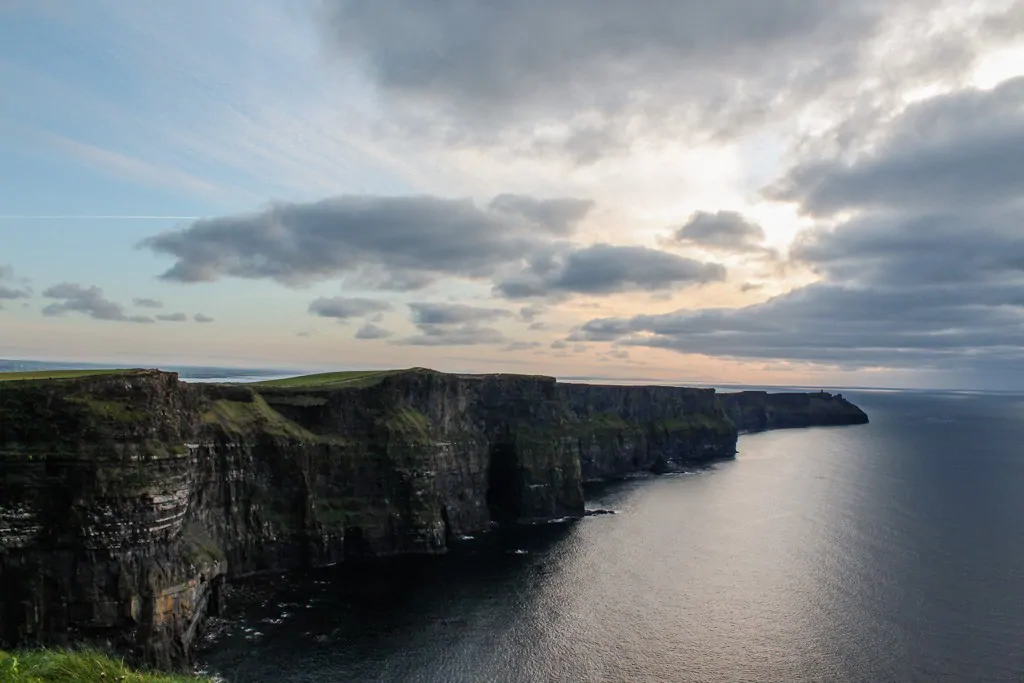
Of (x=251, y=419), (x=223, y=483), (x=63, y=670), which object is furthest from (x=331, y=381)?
(x=63, y=670)

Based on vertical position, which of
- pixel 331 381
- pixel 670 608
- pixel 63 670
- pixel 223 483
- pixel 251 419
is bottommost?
pixel 670 608

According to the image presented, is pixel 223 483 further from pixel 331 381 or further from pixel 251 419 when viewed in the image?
pixel 331 381

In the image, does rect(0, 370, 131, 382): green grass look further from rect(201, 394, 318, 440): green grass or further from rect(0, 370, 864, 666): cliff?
rect(201, 394, 318, 440): green grass

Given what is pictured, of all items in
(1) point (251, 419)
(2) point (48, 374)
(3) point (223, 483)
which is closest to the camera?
(2) point (48, 374)

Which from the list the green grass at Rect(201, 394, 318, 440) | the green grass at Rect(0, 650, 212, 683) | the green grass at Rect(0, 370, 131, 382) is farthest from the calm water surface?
the green grass at Rect(0, 650, 212, 683)

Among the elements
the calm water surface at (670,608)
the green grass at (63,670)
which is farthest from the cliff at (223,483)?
the green grass at (63,670)

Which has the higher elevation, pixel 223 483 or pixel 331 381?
pixel 331 381
